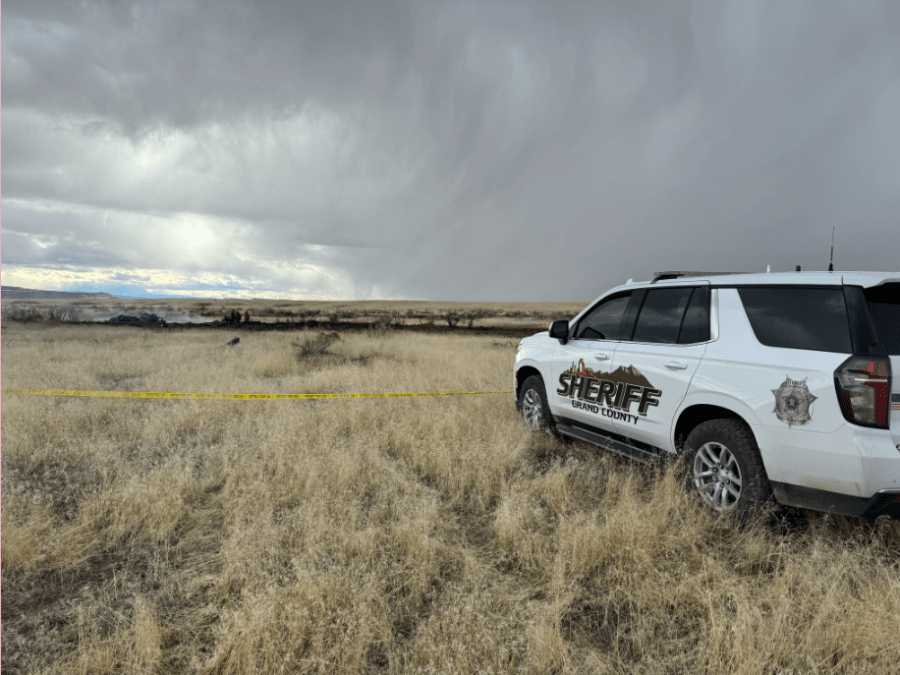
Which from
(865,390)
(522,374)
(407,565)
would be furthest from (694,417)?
(522,374)

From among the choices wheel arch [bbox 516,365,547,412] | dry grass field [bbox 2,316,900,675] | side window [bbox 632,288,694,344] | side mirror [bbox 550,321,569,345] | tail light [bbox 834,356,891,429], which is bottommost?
dry grass field [bbox 2,316,900,675]

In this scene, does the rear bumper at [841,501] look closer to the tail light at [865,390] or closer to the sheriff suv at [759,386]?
the sheriff suv at [759,386]

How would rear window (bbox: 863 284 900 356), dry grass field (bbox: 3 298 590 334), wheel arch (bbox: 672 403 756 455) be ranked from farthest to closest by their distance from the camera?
dry grass field (bbox: 3 298 590 334) → wheel arch (bbox: 672 403 756 455) → rear window (bbox: 863 284 900 356)

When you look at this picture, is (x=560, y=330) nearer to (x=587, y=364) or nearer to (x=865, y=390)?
(x=587, y=364)

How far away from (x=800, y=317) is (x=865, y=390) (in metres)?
0.66

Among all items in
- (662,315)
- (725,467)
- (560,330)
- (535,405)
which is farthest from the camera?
(535,405)

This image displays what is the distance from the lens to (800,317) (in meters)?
3.45

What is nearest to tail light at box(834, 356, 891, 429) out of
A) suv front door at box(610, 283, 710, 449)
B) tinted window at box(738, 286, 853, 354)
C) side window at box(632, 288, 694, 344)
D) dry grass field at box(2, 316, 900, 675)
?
tinted window at box(738, 286, 853, 354)

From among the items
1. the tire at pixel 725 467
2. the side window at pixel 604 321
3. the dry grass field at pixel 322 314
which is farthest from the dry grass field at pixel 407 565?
the dry grass field at pixel 322 314

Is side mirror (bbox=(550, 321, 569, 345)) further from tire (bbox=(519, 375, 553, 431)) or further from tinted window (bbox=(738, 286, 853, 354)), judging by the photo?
tinted window (bbox=(738, 286, 853, 354))

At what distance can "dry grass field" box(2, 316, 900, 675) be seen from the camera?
2.55m

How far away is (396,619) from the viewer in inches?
112

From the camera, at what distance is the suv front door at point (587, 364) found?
5184 mm

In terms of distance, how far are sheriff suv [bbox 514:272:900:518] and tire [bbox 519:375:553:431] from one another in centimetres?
89
